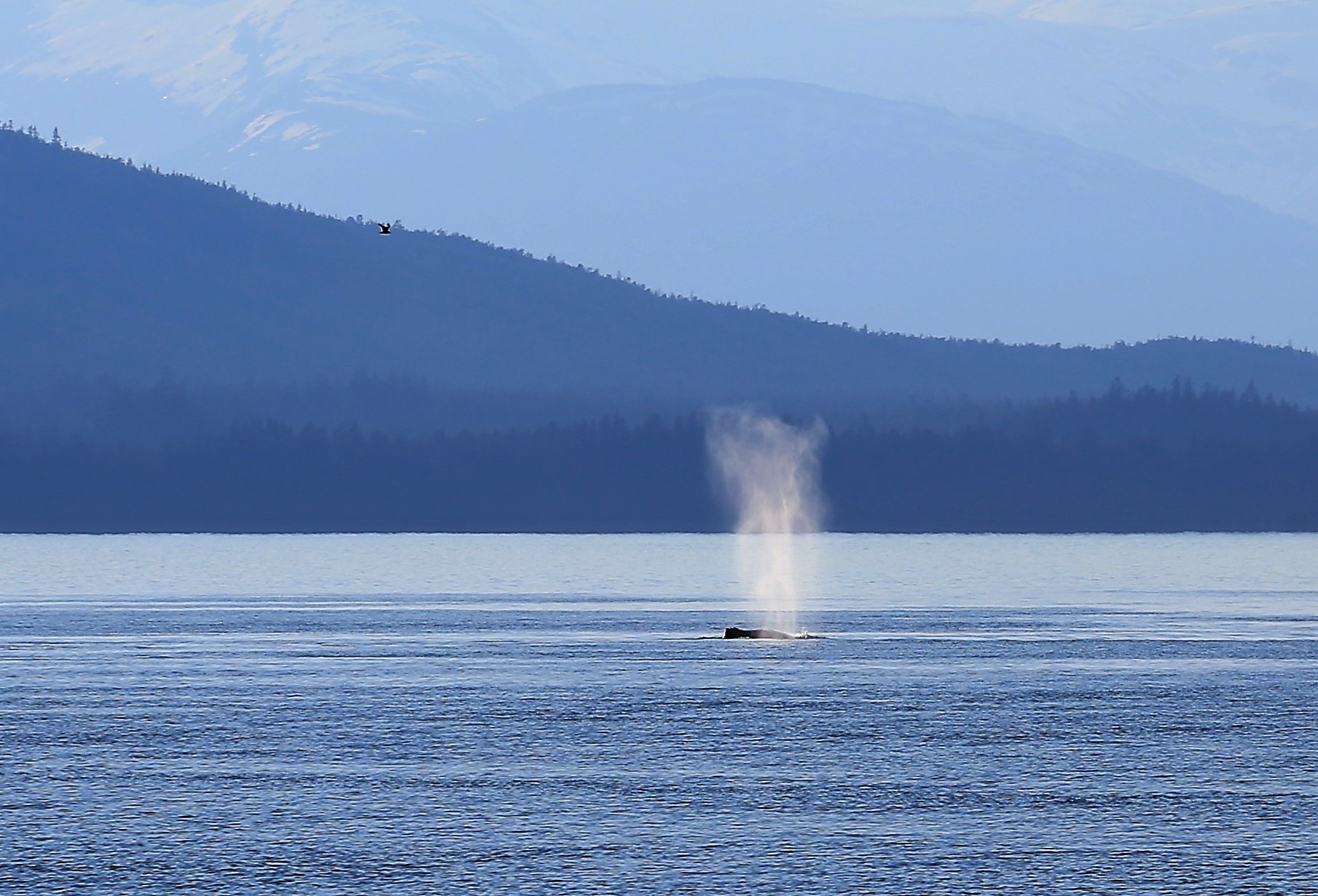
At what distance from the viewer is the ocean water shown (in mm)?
42750

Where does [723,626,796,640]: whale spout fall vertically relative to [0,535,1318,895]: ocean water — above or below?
above

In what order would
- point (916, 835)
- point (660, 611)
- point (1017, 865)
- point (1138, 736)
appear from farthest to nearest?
point (660, 611) < point (1138, 736) < point (916, 835) < point (1017, 865)

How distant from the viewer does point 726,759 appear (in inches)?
2283

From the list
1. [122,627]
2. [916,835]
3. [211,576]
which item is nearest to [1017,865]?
[916,835]

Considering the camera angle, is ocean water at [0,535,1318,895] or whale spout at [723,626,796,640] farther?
whale spout at [723,626,796,640]

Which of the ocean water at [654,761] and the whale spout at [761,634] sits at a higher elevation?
the whale spout at [761,634]

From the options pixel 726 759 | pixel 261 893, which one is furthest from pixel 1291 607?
pixel 261 893

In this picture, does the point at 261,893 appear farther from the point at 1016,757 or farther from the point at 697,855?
the point at 1016,757

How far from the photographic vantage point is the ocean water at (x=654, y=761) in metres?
42.8

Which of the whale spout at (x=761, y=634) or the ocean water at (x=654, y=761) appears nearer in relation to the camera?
the ocean water at (x=654, y=761)

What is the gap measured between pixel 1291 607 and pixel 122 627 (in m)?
66.0

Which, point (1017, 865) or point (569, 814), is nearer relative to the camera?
point (1017, 865)

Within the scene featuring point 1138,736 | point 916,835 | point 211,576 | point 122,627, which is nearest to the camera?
point 916,835

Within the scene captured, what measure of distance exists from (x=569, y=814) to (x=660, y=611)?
276 feet
